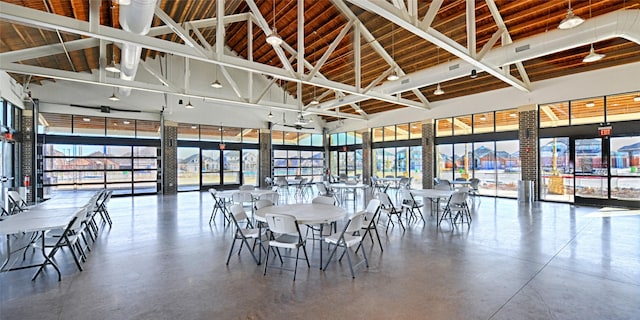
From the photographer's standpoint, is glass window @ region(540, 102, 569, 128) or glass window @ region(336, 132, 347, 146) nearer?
glass window @ region(540, 102, 569, 128)

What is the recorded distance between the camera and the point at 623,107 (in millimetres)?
8172

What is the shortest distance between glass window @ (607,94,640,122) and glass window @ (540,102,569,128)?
38.9 inches

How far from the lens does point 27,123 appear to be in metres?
9.66

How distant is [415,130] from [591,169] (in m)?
6.36

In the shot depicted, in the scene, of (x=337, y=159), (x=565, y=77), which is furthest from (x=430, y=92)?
(x=337, y=159)

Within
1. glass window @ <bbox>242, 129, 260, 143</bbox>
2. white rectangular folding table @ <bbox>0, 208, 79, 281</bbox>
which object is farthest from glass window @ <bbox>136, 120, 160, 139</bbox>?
white rectangular folding table @ <bbox>0, 208, 79, 281</bbox>

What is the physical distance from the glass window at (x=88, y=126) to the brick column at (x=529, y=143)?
15428 mm

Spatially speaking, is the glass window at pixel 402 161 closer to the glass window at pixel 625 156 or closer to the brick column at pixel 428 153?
the brick column at pixel 428 153

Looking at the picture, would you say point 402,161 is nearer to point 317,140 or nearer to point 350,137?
point 350,137

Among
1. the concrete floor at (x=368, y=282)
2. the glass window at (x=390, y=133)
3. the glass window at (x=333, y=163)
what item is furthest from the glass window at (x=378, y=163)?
the concrete floor at (x=368, y=282)

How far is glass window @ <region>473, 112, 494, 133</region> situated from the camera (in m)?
11.1

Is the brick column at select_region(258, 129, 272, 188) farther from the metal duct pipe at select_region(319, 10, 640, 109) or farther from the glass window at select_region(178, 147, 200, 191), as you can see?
the metal duct pipe at select_region(319, 10, 640, 109)

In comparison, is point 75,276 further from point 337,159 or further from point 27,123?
point 337,159

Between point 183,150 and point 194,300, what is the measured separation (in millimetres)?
11750
